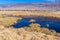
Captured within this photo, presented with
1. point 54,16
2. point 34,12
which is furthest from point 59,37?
point 34,12

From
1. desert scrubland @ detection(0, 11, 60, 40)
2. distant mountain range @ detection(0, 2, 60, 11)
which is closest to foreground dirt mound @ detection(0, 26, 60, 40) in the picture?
desert scrubland @ detection(0, 11, 60, 40)

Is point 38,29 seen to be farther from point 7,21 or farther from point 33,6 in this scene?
point 7,21

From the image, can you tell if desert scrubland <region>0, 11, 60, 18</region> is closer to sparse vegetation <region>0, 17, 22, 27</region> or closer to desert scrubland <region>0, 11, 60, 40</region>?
desert scrubland <region>0, 11, 60, 40</region>

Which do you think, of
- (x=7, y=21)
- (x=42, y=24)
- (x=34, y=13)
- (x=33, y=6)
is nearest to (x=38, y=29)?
(x=42, y=24)

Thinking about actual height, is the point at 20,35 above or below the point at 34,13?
below

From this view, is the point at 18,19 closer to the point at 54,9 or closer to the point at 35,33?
the point at 35,33

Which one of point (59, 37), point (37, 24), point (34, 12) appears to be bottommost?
point (59, 37)

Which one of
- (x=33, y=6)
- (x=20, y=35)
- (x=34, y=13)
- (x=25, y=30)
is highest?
(x=33, y=6)

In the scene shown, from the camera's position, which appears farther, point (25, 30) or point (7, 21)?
point (7, 21)

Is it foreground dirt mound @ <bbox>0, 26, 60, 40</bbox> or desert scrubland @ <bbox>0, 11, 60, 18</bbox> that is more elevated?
desert scrubland @ <bbox>0, 11, 60, 18</bbox>
